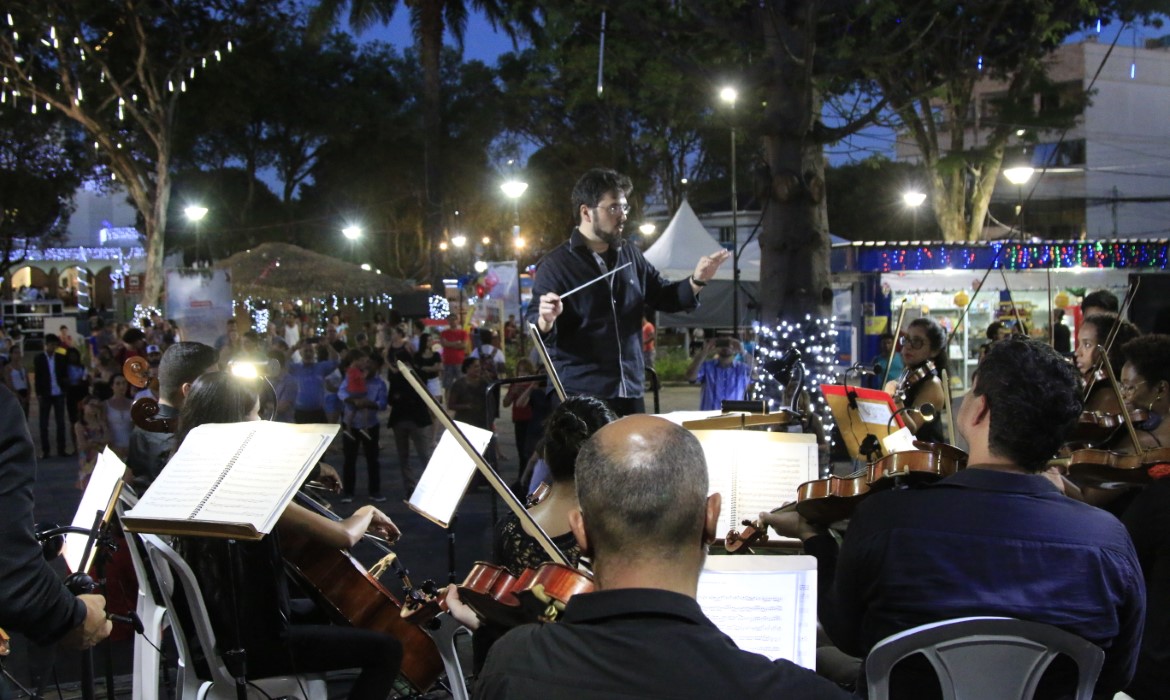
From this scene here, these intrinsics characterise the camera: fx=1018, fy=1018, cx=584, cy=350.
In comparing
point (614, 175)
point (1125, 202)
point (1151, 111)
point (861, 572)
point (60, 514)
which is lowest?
point (60, 514)

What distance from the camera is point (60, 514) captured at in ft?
31.3

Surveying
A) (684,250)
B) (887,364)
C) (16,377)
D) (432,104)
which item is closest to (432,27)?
(432,104)

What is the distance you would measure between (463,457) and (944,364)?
3682 mm

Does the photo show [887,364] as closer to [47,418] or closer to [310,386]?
[310,386]

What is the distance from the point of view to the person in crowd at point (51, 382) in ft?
43.4

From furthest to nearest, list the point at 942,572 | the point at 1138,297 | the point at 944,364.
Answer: the point at 1138,297 < the point at 944,364 < the point at 942,572

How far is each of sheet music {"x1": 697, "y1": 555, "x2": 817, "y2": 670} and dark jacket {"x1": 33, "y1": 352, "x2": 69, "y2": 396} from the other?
13.0 m

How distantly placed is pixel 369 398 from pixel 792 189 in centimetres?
468

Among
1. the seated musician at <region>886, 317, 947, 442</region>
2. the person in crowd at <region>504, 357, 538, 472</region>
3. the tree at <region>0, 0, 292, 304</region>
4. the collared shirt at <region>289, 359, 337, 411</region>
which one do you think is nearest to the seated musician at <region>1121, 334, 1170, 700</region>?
the seated musician at <region>886, 317, 947, 442</region>

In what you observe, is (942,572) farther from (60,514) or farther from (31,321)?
(31,321)

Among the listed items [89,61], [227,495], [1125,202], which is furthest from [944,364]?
[1125,202]

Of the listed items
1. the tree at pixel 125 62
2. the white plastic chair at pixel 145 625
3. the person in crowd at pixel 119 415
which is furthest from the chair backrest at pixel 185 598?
the tree at pixel 125 62

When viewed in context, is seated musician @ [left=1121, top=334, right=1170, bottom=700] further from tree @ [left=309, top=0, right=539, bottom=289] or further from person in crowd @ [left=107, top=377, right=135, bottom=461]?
tree @ [left=309, top=0, right=539, bottom=289]

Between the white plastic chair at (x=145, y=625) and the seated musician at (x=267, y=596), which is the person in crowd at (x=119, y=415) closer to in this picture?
the white plastic chair at (x=145, y=625)
